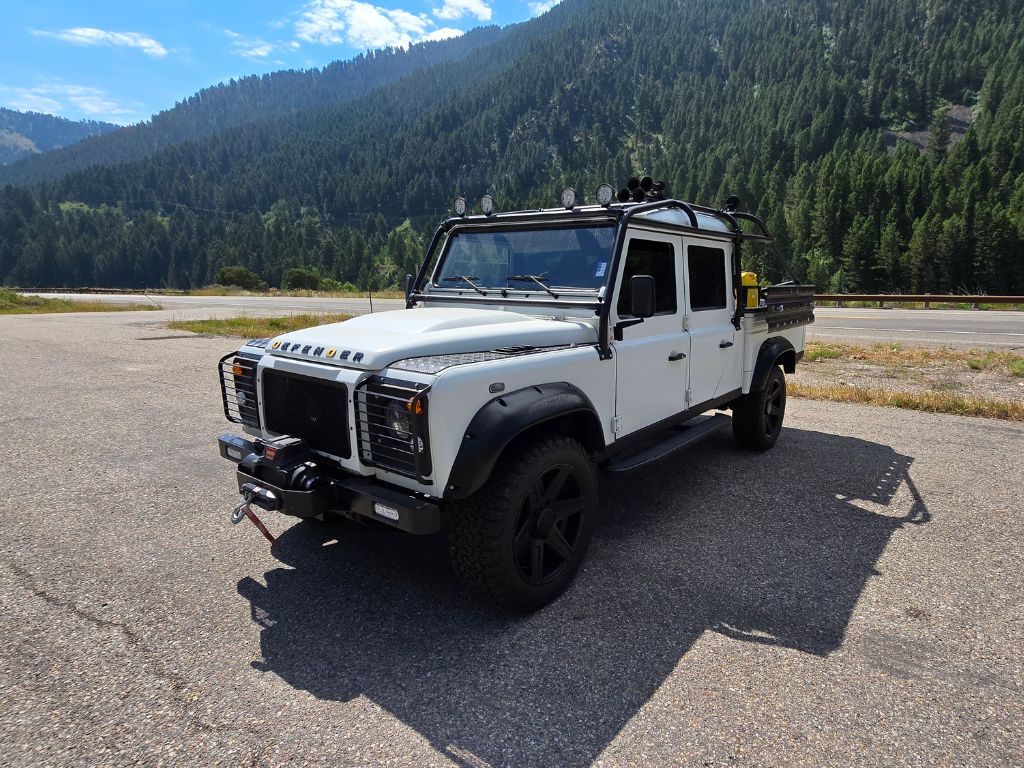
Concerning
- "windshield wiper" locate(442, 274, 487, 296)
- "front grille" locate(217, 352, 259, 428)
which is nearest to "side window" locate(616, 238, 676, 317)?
"windshield wiper" locate(442, 274, 487, 296)

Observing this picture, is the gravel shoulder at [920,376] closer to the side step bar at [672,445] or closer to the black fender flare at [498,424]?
the side step bar at [672,445]

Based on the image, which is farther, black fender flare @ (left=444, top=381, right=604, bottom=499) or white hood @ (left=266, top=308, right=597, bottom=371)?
white hood @ (left=266, top=308, right=597, bottom=371)

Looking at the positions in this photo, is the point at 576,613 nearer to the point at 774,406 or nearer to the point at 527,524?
the point at 527,524

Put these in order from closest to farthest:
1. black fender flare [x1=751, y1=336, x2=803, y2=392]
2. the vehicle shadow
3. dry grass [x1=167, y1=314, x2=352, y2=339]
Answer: the vehicle shadow, black fender flare [x1=751, y1=336, x2=803, y2=392], dry grass [x1=167, y1=314, x2=352, y2=339]

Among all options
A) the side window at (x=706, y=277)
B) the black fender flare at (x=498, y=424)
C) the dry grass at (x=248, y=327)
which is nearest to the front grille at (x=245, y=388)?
the black fender flare at (x=498, y=424)

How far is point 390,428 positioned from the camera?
2945mm

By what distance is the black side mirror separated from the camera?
12.4 ft

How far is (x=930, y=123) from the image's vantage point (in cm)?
12319

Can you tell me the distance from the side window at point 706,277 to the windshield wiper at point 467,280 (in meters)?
1.72

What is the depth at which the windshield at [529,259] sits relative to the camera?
13.6 ft

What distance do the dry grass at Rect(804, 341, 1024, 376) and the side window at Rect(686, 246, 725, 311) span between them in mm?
8358

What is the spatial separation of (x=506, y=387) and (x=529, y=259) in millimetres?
1616

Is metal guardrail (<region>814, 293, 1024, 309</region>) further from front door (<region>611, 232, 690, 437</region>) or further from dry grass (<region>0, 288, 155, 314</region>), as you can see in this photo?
dry grass (<region>0, 288, 155, 314</region>)

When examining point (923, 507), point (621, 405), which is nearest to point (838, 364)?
point (923, 507)
